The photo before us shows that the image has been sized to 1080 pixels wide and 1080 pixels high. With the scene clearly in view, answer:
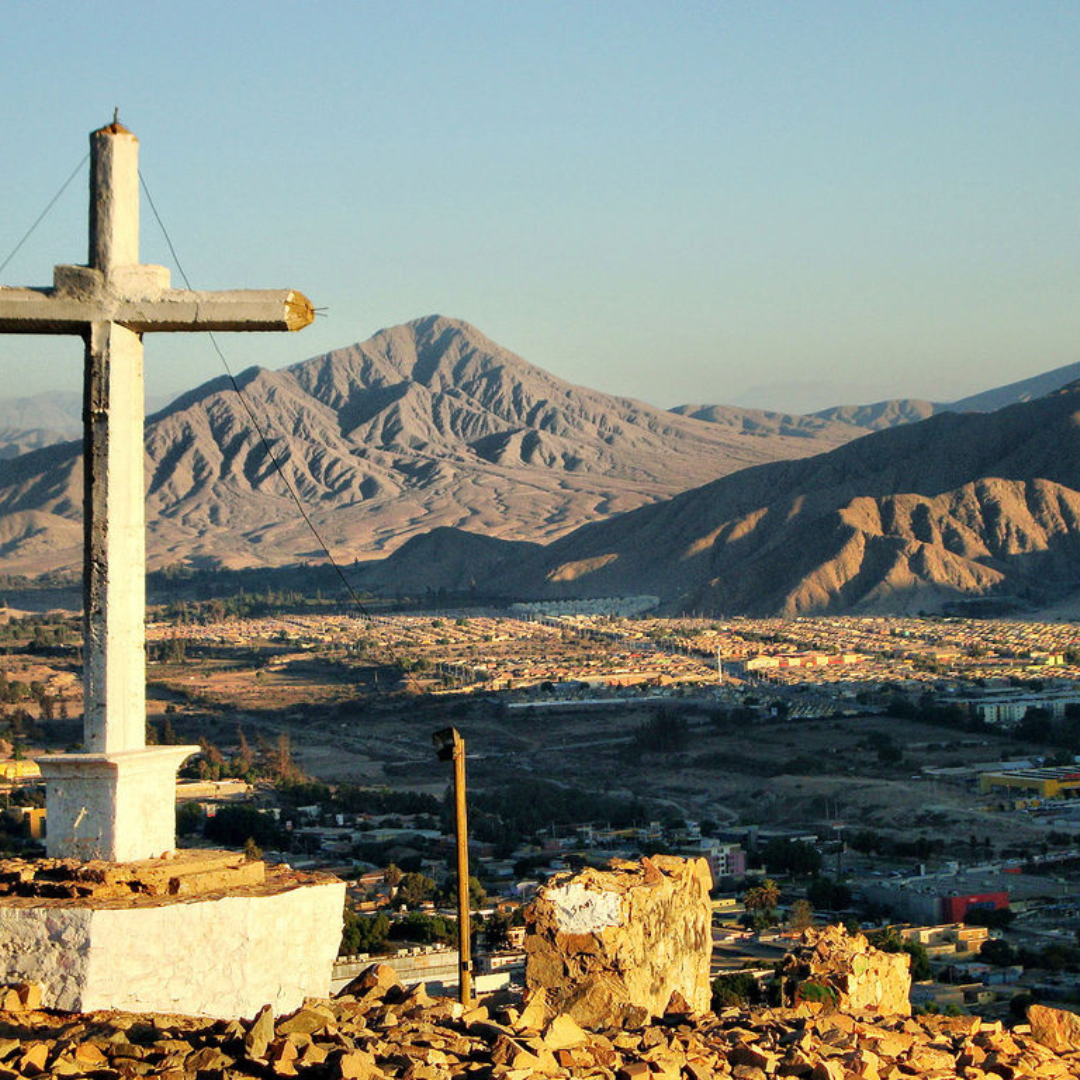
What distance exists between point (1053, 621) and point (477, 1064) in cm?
11864

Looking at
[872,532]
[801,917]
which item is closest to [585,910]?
[801,917]

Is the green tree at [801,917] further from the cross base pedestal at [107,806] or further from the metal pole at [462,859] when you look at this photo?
the cross base pedestal at [107,806]

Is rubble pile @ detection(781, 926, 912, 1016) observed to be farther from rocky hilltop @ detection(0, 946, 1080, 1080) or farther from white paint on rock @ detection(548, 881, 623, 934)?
rocky hilltop @ detection(0, 946, 1080, 1080)

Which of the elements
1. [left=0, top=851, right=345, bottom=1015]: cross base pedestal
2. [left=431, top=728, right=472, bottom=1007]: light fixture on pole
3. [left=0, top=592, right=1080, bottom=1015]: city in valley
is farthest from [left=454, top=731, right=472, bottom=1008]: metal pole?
[left=0, top=592, right=1080, bottom=1015]: city in valley

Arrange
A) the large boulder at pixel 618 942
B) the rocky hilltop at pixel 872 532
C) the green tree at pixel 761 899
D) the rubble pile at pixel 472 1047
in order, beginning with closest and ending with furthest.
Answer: the rubble pile at pixel 472 1047, the large boulder at pixel 618 942, the green tree at pixel 761 899, the rocky hilltop at pixel 872 532

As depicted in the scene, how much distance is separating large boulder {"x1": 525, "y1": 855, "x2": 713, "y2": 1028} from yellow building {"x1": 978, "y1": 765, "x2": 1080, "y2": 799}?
4355 cm

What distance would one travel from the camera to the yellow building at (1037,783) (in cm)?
5322

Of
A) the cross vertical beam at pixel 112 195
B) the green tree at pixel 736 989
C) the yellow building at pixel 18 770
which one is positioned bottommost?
the yellow building at pixel 18 770

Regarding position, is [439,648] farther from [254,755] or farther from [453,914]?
[453,914]

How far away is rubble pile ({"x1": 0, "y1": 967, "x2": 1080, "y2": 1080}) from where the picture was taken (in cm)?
636

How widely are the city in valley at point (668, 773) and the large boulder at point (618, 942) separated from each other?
3.90m

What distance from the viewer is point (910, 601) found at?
130m

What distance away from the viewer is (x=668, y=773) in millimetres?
59750

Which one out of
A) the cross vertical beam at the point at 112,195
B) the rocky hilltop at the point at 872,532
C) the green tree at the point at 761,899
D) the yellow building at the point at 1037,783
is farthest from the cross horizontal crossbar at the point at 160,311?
the rocky hilltop at the point at 872,532
